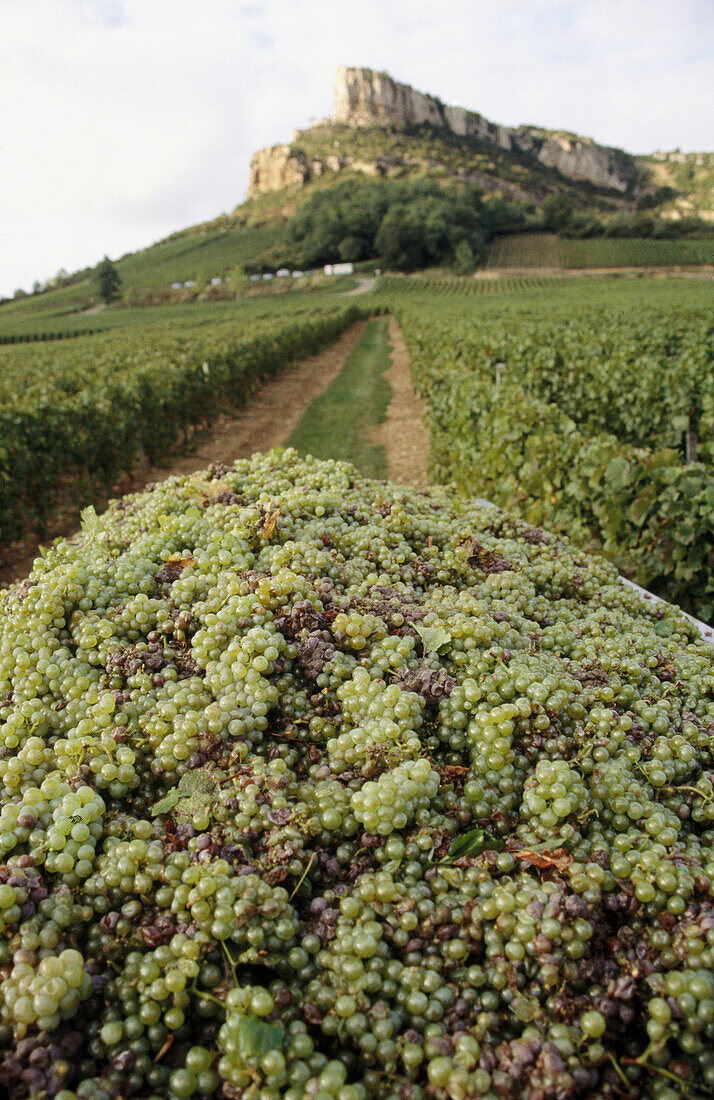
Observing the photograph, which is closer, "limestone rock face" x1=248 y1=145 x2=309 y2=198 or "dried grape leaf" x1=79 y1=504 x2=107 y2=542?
"dried grape leaf" x1=79 y1=504 x2=107 y2=542

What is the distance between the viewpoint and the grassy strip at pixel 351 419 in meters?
14.1

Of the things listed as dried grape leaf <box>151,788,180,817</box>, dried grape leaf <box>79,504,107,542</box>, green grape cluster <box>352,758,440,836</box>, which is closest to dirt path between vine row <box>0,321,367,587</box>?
dried grape leaf <box>79,504,107,542</box>

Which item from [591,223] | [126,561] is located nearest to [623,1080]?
[126,561]

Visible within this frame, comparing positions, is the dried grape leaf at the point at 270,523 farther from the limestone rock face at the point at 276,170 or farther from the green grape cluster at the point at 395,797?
the limestone rock face at the point at 276,170

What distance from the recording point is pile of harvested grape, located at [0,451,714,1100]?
135cm

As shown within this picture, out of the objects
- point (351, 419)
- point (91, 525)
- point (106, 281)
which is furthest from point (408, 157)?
point (91, 525)

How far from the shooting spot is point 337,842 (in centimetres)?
178

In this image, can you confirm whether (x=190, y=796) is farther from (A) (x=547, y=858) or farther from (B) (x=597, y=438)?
(B) (x=597, y=438)

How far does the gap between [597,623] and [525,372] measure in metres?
11.3

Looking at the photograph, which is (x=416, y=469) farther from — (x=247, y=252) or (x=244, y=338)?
(x=247, y=252)

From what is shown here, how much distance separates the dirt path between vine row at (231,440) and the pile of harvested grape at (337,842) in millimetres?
8367

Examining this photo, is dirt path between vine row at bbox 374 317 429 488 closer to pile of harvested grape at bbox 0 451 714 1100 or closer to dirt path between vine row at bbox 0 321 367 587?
dirt path between vine row at bbox 0 321 367 587

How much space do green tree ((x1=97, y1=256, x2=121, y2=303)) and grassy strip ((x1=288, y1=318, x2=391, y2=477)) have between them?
6867 cm

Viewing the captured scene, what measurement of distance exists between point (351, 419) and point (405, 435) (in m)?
2.38
